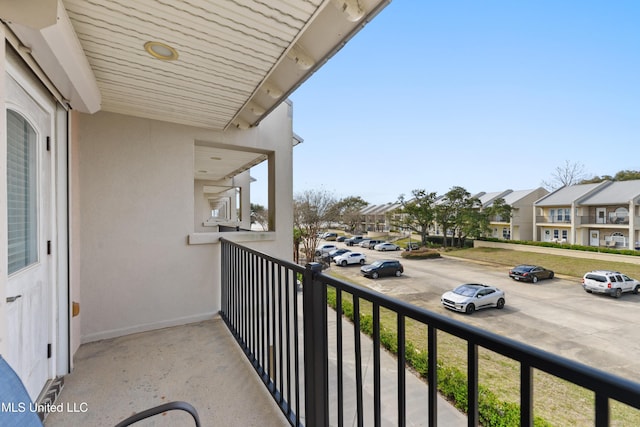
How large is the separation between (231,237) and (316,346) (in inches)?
90.0

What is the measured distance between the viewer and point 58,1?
124 centimetres

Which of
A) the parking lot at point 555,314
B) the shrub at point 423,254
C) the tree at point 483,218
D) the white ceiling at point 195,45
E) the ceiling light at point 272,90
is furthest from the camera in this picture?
the tree at point 483,218

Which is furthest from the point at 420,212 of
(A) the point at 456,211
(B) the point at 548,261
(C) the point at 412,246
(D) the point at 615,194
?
(D) the point at 615,194

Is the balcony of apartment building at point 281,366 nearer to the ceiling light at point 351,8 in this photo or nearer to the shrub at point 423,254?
the ceiling light at point 351,8

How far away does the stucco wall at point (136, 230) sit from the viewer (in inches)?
103

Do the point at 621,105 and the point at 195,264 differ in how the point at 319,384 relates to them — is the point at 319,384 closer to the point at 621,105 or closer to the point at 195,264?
the point at 195,264

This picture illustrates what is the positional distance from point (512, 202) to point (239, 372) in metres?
29.0

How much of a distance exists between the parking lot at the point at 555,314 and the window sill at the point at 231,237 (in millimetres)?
4545

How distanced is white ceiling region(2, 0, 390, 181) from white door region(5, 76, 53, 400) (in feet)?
1.08

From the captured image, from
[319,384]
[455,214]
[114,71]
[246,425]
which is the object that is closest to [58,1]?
[114,71]

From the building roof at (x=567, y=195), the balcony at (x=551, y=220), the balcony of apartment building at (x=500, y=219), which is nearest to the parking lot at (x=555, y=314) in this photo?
the balcony of apartment building at (x=500, y=219)

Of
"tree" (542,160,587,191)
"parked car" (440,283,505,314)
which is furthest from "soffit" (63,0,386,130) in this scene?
"tree" (542,160,587,191)

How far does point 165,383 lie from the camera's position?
1979mm

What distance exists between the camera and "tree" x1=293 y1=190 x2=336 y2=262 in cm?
1631
